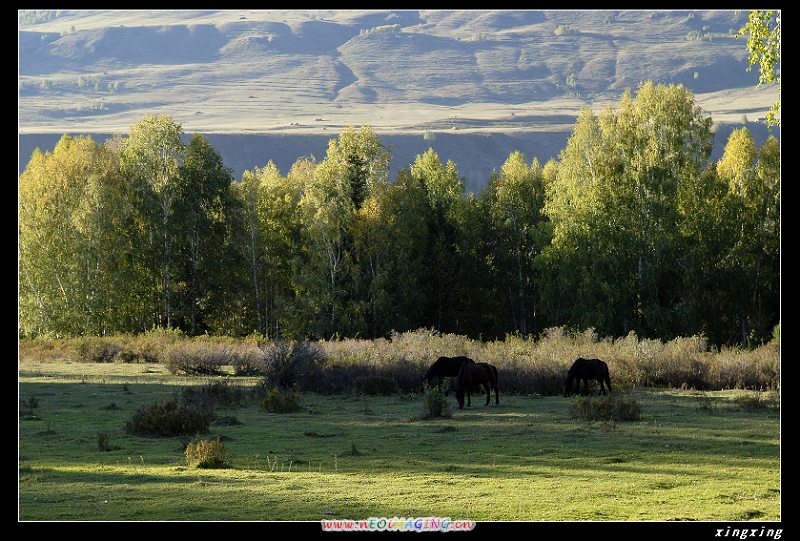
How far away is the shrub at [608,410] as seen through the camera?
23.8 meters

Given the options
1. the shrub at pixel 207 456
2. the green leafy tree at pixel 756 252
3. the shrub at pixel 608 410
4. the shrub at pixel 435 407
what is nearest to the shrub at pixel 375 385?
the shrub at pixel 435 407

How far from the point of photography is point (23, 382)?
34.3 meters

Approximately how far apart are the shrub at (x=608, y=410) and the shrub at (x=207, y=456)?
9582 mm

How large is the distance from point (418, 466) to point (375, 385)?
1444 cm

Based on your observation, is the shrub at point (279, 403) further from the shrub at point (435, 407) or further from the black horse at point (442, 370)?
the black horse at point (442, 370)

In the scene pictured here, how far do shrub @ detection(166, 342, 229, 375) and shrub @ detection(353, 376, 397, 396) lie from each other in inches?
364

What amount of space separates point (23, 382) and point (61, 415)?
385 inches

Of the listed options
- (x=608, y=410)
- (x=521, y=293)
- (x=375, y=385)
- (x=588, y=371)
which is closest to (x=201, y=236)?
(x=521, y=293)

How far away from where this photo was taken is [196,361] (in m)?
39.8

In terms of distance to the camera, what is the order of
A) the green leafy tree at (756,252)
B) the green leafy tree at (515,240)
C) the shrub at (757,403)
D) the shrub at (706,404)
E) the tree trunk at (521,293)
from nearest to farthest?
the shrub at (757,403) < the shrub at (706,404) < the green leafy tree at (756,252) < the green leafy tree at (515,240) < the tree trunk at (521,293)

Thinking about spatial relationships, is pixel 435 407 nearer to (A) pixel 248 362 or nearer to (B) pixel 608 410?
(B) pixel 608 410

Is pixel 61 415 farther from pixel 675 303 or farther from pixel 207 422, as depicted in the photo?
pixel 675 303
